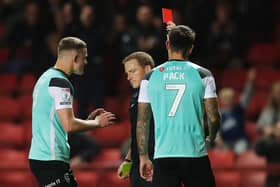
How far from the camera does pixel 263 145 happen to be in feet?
33.4

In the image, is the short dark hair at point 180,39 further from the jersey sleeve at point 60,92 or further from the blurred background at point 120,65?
the blurred background at point 120,65

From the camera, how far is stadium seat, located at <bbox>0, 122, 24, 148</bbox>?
12.6 metres

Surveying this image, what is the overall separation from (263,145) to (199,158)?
337 cm

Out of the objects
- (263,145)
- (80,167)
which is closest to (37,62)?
(80,167)

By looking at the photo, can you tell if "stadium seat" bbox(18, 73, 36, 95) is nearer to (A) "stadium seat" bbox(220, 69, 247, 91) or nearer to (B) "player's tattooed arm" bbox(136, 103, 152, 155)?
(A) "stadium seat" bbox(220, 69, 247, 91)

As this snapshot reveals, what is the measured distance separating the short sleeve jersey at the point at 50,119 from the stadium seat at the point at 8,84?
6.23m

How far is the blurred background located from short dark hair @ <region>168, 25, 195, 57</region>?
11.5 feet

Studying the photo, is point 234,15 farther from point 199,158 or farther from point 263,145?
point 199,158

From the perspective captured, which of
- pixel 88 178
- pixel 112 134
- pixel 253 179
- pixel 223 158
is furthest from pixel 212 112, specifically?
pixel 112 134

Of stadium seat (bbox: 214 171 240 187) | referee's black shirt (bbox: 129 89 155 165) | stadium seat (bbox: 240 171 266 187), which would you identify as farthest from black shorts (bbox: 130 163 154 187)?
stadium seat (bbox: 214 171 240 187)

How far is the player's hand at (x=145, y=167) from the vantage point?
283 inches

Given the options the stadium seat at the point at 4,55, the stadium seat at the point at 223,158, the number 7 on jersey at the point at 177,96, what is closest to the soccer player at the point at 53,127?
the number 7 on jersey at the point at 177,96

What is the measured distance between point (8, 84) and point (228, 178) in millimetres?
4209

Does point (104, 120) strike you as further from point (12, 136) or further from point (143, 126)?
point (12, 136)
